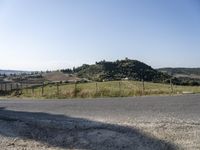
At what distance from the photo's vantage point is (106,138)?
1162 centimetres

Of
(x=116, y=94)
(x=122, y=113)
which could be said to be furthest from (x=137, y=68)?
(x=122, y=113)

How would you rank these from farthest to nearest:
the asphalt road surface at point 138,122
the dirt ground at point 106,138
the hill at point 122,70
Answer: the hill at point 122,70
the asphalt road surface at point 138,122
the dirt ground at point 106,138

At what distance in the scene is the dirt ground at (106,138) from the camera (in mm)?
10977

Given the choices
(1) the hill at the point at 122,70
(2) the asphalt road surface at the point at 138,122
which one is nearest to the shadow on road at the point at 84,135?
(2) the asphalt road surface at the point at 138,122

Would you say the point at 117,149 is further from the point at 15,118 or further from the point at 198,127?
the point at 15,118

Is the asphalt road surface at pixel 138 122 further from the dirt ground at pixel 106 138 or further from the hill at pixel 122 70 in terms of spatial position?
the hill at pixel 122 70

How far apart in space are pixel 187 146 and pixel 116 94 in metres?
18.2

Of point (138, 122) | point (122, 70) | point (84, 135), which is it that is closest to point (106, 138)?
point (84, 135)

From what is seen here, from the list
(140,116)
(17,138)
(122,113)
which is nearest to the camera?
(17,138)

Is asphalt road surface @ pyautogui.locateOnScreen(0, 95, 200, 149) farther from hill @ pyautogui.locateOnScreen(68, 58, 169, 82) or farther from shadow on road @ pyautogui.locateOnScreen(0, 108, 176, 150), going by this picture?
hill @ pyautogui.locateOnScreen(68, 58, 169, 82)

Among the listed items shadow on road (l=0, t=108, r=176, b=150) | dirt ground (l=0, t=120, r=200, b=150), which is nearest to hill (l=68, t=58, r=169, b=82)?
shadow on road (l=0, t=108, r=176, b=150)

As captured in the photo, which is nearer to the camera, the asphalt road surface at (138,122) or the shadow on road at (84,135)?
the shadow on road at (84,135)

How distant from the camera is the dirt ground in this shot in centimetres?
1098

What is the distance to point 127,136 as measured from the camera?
1159 cm
